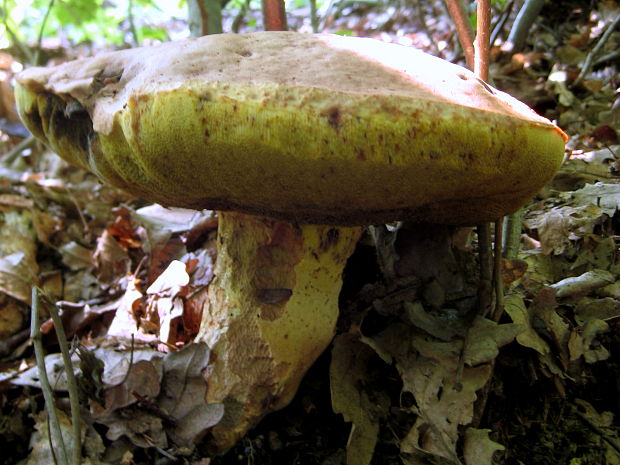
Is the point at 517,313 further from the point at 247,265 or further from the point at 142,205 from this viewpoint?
the point at 142,205

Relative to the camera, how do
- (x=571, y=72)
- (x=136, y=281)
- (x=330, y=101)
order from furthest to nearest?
(x=571, y=72)
(x=136, y=281)
(x=330, y=101)

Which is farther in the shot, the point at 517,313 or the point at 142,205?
the point at 142,205

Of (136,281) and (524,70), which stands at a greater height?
(524,70)

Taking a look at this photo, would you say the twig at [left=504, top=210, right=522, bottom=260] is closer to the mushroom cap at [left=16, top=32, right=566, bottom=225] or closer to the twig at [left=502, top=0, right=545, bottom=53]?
the mushroom cap at [left=16, top=32, right=566, bottom=225]

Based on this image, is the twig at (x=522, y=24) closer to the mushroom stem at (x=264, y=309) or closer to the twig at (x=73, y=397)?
the mushroom stem at (x=264, y=309)

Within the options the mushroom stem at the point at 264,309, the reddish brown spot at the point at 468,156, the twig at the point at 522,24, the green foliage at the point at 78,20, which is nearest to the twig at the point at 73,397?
the mushroom stem at the point at 264,309

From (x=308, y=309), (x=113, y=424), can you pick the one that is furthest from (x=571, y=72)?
(x=113, y=424)

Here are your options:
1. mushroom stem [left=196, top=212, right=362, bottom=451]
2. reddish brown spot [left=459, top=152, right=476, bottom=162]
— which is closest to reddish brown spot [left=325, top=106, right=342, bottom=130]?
reddish brown spot [left=459, top=152, right=476, bottom=162]

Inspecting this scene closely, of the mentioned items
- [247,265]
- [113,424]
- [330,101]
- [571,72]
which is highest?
[330,101]
